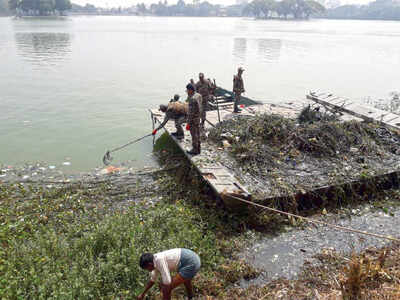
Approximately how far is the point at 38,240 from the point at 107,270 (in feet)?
5.61

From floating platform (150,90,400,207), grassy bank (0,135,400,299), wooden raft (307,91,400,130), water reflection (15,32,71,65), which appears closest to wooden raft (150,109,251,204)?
floating platform (150,90,400,207)

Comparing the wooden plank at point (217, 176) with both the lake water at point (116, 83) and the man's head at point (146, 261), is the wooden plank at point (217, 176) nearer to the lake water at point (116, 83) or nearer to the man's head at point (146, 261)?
the man's head at point (146, 261)

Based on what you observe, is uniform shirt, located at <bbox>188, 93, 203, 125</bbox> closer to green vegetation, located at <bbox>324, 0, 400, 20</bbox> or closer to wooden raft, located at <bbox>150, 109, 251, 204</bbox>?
wooden raft, located at <bbox>150, 109, 251, 204</bbox>

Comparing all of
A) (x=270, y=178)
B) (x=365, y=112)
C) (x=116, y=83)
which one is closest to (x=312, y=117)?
(x=365, y=112)

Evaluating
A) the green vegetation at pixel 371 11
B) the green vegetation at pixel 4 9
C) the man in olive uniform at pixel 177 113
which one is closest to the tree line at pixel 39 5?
the green vegetation at pixel 4 9

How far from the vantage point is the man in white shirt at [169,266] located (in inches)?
166

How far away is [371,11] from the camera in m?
166

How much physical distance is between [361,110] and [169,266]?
11.5 m

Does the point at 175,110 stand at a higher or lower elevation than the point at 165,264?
higher

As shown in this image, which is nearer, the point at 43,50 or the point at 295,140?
the point at 295,140

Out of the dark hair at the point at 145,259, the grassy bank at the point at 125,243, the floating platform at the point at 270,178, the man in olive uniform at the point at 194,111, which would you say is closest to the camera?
the dark hair at the point at 145,259

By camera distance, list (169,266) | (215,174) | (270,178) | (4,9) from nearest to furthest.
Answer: (169,266) < (215,174) < (270,178) < (4,9)

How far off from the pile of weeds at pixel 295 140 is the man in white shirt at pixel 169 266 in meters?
4.30

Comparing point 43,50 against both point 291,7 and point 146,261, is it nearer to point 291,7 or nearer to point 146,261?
point 146,261
